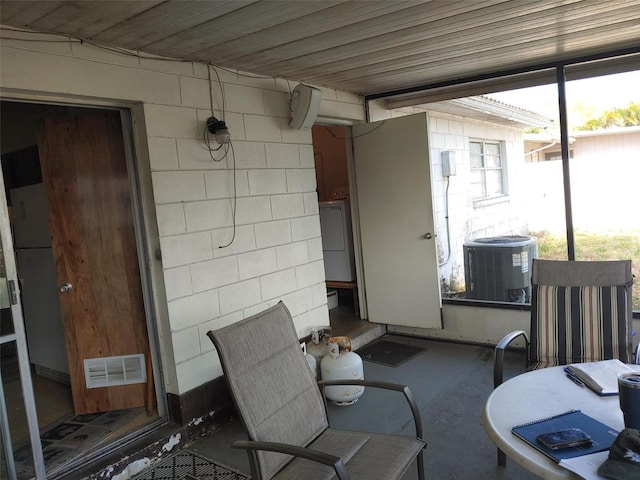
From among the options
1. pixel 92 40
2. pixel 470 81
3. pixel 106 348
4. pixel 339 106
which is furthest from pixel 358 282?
pixel 92 40

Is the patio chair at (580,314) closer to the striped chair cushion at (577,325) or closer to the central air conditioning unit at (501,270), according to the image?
the striped chair cushion at (577,325)

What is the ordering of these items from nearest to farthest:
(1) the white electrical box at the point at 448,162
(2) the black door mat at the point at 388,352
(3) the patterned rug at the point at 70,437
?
(3) the patterned rug at the point at 70,437 < (2) the black door mat at the point at 388,352 < (1) the white electrical box at the point at 448,162

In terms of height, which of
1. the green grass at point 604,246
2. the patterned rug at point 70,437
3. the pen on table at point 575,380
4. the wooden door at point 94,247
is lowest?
the patterned rug at point 70,437

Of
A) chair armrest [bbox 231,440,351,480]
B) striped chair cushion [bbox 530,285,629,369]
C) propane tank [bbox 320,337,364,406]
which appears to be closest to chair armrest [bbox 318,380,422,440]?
chair armrest [bbox 231,440,351,480]

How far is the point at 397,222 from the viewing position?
15.1 feet

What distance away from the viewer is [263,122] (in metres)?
3.65

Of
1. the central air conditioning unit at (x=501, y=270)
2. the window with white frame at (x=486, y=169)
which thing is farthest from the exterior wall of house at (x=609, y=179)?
the central air conditioning unit at (x=501, y=270)

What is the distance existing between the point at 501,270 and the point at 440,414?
1995 mm

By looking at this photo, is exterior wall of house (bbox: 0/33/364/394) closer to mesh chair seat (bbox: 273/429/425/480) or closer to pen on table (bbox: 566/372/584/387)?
mesh chair seat (bbox: 273/429/425/480)

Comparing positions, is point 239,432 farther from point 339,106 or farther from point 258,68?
point 339,106

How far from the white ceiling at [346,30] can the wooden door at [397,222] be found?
763 millimetres

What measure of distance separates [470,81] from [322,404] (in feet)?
10.7

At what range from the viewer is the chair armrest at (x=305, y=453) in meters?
1.58

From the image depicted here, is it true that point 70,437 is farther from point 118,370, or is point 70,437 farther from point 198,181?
point 198,181
